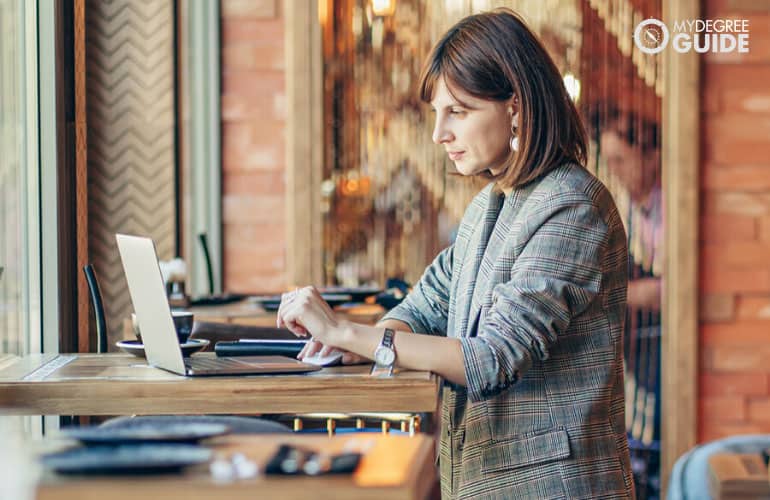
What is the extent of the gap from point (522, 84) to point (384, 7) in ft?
10.5

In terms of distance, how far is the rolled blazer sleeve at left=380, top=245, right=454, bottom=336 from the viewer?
7.38ft

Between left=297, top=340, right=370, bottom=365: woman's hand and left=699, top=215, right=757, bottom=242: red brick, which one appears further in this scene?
left=699, top=215, right=757, bottom=242: red brick

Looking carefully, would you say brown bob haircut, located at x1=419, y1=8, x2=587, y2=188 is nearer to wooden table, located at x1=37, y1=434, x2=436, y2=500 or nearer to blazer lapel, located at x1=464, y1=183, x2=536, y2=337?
blazer lapel, located at x1=464, y1=183, x2=536, y2=337

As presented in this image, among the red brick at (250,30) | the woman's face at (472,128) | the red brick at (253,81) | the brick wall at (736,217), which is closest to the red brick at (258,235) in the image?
the red brick at (253,81)

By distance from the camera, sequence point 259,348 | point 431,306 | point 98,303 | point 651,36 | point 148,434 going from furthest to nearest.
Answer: point 651,36 → point 98,303 → point 431,306 → point 259,348 → point 148,434

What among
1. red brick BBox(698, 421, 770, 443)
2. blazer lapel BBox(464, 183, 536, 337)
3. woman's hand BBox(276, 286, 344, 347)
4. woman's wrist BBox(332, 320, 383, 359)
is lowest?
red brick BBox(698, 421, 770, 443)

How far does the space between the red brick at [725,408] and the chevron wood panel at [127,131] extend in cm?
263

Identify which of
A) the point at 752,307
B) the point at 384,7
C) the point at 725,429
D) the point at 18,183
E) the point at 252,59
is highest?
the point at 384,7

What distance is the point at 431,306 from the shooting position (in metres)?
2.27

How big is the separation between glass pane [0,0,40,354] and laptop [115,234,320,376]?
2.90 feet

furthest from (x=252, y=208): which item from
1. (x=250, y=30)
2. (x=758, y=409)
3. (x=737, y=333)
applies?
(x=758, y=409)

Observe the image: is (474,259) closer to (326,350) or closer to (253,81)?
(326,350)

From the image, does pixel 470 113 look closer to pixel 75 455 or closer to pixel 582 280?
pixel 582 280

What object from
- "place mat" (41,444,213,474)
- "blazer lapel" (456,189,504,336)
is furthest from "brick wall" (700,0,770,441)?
"place mat" (41,444,213,474)
